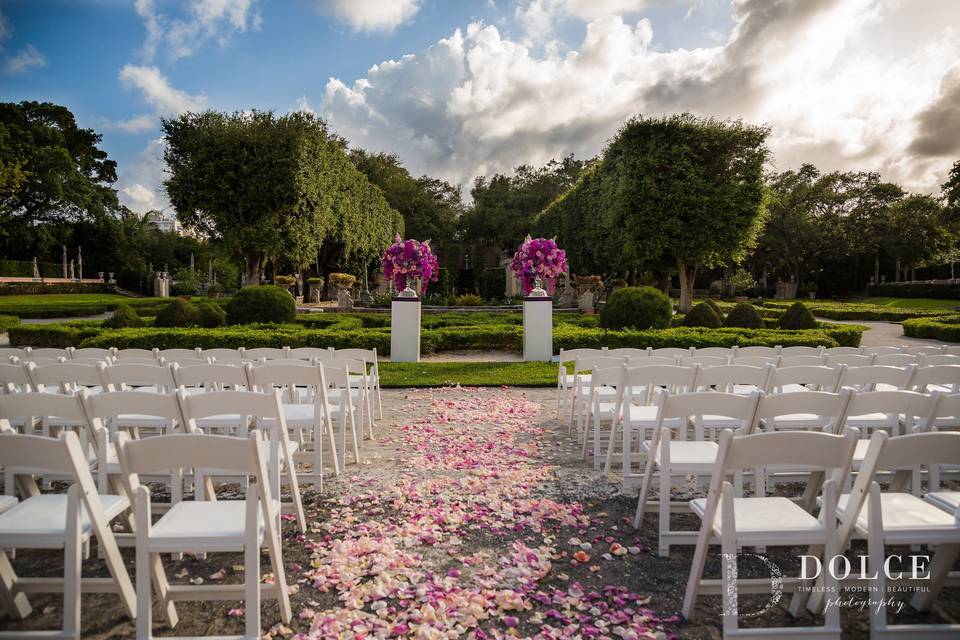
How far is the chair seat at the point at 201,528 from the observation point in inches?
86.5

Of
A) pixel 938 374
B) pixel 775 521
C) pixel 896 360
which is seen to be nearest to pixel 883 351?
pixel 896 360

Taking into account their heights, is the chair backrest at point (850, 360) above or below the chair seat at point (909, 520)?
above

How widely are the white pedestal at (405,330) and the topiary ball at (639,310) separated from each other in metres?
6.05

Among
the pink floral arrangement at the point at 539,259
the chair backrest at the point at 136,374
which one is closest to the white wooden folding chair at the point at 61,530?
the chair backrest at the point at 136,374

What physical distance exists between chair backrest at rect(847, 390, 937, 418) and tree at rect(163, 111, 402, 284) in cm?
2423

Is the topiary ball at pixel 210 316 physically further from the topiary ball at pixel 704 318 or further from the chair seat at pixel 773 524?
the chair seat at pixel 773 524

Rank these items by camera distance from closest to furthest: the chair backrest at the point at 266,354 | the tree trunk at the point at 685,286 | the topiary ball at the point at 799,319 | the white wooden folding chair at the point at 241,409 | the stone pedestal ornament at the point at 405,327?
the white wooden folding chair at the point at 241,409, the chair backrest at the point at 266,354, the stone pedestal ornament at the point at 405,327, the topiary ball at the point at 799,319, the tree trunk at the point at 685,286

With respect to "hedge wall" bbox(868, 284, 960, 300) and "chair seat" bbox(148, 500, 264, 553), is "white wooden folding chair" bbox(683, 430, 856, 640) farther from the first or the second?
"hedge wall" bbox(868, 284, 960, 300)

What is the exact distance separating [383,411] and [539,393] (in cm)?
259

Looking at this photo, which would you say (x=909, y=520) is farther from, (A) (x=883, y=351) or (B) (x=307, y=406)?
(A) (x=883, y=351)

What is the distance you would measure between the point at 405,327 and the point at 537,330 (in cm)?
284

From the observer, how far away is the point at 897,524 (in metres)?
2.41

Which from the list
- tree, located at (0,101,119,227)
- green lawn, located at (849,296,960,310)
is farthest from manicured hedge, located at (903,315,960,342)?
tree, located at (0,101,119,227)

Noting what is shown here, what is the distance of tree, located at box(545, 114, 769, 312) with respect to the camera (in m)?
22.7
